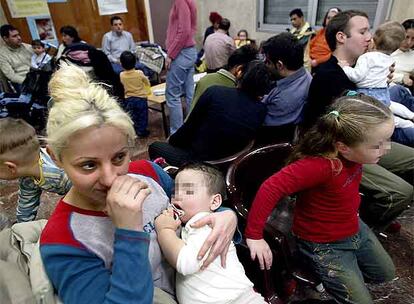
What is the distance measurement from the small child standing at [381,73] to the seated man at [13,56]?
4.53m

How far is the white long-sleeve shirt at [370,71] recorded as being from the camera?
1.90 m

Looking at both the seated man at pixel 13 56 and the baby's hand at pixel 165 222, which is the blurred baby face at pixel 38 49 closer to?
the seated man at pixel 13 56

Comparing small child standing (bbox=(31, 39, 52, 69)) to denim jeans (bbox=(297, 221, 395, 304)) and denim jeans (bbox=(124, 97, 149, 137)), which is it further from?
denim jeans (bbox=(297, 221, 395, 304))

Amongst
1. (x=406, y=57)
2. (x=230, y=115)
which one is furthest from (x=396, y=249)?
(x=406, y=57)

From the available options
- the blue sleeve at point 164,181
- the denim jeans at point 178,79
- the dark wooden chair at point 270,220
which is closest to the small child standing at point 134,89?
the denim jeans at point 178,79

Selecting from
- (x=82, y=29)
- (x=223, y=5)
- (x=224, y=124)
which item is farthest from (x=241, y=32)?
(x=224, y=124)

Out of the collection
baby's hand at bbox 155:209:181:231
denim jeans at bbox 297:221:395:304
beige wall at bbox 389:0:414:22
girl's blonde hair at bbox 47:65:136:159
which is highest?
girl's blonde hair at bbox 47:65:136:159

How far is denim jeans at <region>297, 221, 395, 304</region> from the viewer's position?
3.72 feet

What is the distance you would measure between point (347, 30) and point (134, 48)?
4.55 m

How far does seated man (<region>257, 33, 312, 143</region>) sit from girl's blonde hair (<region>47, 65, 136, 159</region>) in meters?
1.31

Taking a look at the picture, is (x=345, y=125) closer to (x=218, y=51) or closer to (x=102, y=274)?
(x=102, y=274)

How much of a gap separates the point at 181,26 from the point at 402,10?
3.31m

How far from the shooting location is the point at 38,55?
4.53 metres

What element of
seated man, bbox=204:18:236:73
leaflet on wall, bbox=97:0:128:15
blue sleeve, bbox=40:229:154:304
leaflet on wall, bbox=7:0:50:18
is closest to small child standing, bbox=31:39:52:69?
leaflet on wall, bbox=7:0:50:18
